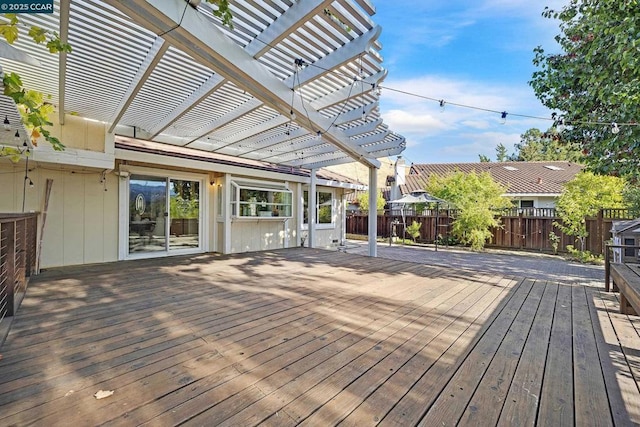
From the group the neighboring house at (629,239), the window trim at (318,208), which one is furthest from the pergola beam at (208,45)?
the neighboring house at (629,239)

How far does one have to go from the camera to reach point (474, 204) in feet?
32.4

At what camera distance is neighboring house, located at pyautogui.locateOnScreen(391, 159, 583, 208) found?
566 inches

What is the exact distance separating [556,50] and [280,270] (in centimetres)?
674

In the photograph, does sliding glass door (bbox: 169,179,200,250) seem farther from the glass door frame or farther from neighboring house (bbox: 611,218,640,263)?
neighboring house (bbox: 611,218,640,263)

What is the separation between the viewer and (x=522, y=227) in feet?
32.4

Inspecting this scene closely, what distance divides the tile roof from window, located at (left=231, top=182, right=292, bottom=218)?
8658 millimetres

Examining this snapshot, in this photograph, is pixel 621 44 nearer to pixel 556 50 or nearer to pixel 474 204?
pixel 556 50

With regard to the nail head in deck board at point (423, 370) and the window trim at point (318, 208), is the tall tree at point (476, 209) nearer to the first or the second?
the window trim at point (318, 208)

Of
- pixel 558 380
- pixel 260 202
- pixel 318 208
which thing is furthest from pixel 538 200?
pixel 558 380

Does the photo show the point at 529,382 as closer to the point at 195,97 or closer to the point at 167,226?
the point at 195,97

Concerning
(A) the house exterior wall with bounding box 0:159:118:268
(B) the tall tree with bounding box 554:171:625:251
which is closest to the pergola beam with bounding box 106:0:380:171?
(A) the house exterior wall with bounding box 0:159:118:268

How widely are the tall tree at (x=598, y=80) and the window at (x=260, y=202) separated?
6220 millimetres

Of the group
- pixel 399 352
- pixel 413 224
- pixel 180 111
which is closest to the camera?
pixel 399 352

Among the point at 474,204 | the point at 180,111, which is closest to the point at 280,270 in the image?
the point at 180,111
